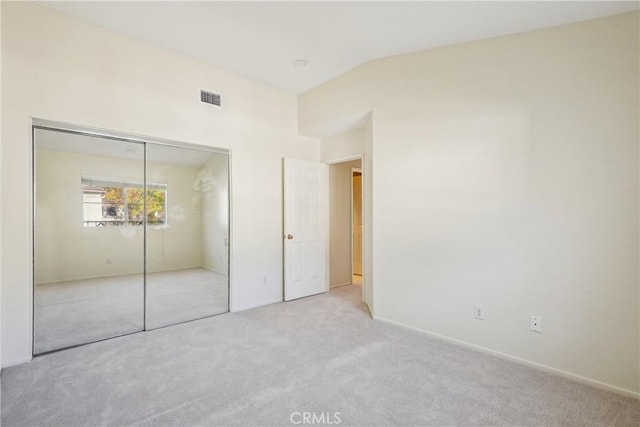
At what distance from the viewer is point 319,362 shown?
262cm

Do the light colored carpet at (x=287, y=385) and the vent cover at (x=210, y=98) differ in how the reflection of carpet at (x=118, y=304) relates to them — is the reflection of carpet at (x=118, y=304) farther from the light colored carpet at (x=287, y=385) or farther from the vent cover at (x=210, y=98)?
the vent cover at (x=210, y=98)

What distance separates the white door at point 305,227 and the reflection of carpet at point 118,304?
1024 millimetres

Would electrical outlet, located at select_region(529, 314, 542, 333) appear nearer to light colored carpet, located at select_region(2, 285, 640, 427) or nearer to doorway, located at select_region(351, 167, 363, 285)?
light colored carpet, located at select_region(2, 285, 640, 427)

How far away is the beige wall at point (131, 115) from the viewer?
2.58 meters

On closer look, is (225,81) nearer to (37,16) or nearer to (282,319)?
(37,16)

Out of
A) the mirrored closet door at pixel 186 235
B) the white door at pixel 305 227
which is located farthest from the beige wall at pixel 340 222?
the mirrored closet door at pixel 186 235

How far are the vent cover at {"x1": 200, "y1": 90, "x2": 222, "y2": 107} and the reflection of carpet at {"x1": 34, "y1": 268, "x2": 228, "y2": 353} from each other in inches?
83.3

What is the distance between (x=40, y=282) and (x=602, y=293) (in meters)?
4.68

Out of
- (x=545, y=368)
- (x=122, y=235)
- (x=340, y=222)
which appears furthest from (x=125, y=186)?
(x=545, y=368)

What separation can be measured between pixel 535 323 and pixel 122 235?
4.11 meters

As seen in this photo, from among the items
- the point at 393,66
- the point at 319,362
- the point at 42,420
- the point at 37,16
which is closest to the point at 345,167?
the point at 393,66

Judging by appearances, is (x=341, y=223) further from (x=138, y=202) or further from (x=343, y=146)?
(x=138, y=202)

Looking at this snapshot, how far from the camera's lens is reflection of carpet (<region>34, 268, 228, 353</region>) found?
2.90 metres

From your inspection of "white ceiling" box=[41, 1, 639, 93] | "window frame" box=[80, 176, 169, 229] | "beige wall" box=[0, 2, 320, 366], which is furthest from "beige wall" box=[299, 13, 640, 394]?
"window frame" box=[80, 176, 169, 229]
